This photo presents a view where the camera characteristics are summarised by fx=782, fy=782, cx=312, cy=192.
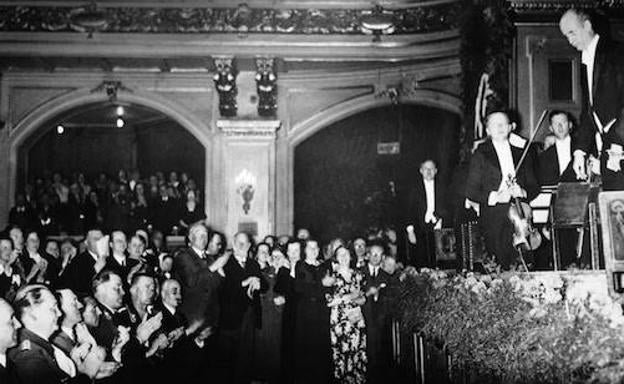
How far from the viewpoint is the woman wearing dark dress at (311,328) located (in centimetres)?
941

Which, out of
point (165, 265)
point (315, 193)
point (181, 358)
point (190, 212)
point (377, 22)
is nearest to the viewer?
point (181, 358)

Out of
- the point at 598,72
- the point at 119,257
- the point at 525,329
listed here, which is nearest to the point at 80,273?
the point at 119,257

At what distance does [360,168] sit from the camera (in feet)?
61.1

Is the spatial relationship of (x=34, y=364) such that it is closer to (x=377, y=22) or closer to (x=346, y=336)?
(x=346, y=336)

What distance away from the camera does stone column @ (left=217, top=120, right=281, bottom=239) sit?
14.8 meters

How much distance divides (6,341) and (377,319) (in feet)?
19.2

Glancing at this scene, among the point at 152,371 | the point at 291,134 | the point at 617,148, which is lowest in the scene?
the point at 152,371

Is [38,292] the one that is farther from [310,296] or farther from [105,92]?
[105,92]

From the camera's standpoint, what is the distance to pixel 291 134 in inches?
610

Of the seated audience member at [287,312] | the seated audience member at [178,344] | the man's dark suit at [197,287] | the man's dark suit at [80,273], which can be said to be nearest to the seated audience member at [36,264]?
the man's dark suit at [80,273]

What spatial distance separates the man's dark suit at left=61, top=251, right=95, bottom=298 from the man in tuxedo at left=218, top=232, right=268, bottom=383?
1482mm

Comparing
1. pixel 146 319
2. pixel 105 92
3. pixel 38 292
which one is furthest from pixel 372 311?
pixel 105 92

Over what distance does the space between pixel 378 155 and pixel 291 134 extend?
3.61 metres

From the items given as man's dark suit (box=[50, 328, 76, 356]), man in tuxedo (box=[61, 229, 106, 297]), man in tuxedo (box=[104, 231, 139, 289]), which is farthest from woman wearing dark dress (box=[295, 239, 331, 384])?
man's dark suit (box=[50, 328, 76, 356])
